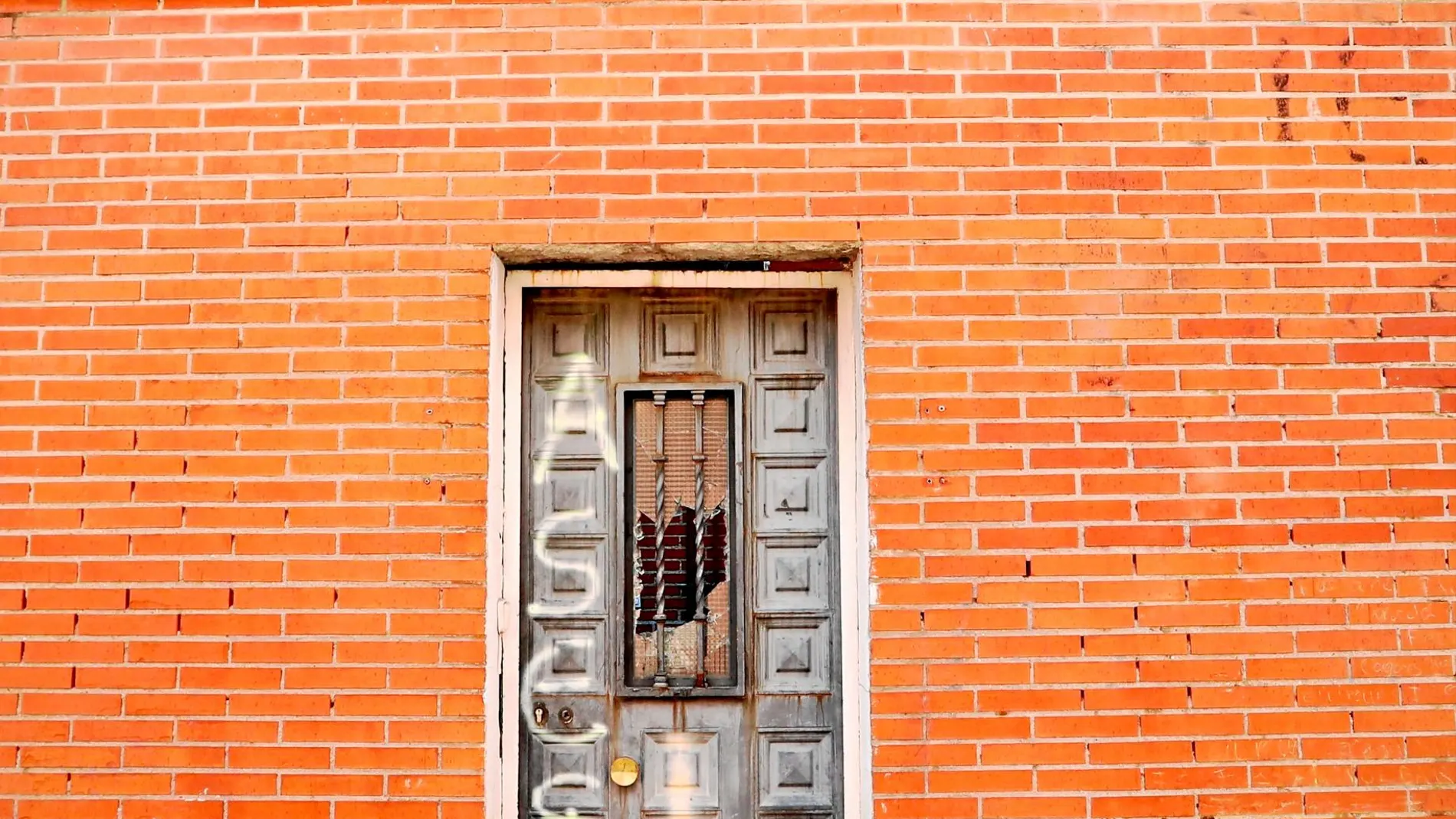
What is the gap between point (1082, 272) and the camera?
3.03 metres

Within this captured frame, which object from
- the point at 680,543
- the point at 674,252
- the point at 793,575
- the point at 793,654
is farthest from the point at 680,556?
the point at 674,252

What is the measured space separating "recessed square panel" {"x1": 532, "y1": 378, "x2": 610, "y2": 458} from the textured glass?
0.36ft

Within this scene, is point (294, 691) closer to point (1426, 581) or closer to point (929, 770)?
point (929, 770)

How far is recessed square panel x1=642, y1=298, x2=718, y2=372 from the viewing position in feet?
10.8

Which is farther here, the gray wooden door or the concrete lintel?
the gray wooden door

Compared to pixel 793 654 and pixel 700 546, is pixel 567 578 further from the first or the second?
pixel 793 654

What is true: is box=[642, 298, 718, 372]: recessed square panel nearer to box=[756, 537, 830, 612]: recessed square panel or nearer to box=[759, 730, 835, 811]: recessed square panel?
box=[756, 537, 830, 612]: recessed square panel

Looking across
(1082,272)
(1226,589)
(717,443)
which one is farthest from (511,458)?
(1226,589)

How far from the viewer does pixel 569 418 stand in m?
3.27

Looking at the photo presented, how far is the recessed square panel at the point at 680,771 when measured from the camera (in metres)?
3.20

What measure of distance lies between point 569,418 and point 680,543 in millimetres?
545

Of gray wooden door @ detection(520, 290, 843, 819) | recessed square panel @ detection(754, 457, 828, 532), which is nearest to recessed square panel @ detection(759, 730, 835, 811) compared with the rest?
gray wooden door @ detection(520, 290, 843, 819)

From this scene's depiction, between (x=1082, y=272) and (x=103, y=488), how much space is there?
298cm

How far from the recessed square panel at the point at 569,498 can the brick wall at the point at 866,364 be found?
32cm
